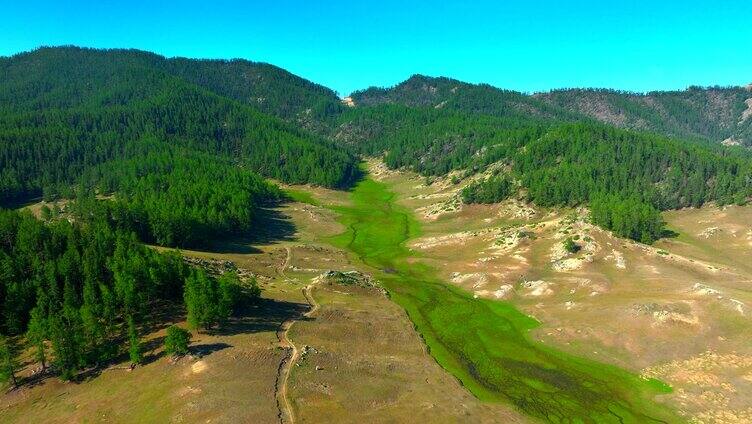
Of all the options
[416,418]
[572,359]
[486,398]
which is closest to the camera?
[416,418]

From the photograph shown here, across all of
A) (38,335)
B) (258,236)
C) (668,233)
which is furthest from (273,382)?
(668,233)

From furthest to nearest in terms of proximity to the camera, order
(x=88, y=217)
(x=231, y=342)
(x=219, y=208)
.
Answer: (x=219, y=208)
(x=88, y=217)
(x=231, y=342)

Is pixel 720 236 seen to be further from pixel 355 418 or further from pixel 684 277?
pixel 355 418

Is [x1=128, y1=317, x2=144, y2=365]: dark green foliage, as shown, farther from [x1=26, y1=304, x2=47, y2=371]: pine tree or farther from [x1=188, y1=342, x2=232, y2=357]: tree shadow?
[x1=26, y1=304, x2=47, y2=371]: pine tree

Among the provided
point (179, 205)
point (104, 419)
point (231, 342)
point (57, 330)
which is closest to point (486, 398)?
point (231, 342)

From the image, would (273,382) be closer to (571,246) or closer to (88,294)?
(88,294)

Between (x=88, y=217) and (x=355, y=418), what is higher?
(x=88, y=217)

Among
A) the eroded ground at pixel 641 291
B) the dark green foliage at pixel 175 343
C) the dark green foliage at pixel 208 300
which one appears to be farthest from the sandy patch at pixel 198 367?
the eroded ground at pixel 641 291
